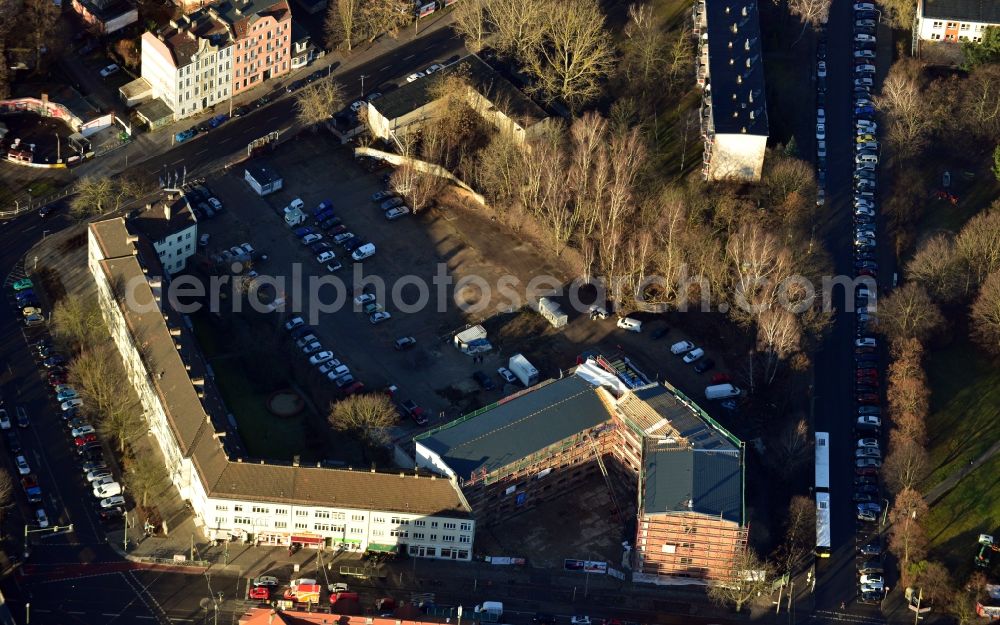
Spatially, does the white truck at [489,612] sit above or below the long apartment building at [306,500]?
below

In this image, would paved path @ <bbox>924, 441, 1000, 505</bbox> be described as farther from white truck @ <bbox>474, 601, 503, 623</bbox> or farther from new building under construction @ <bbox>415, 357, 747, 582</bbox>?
white truck @ <bbox>474, 601, 503, 623</bbox>

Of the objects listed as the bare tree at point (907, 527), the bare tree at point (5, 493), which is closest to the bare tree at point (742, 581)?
the bare tree at point (907, 527)

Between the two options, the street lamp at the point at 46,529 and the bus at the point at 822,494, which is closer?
the street lamp at the point at 46,529

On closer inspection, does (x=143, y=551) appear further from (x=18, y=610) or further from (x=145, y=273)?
(x=145, y=273)

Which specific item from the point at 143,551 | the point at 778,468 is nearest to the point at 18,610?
the point at 143,551

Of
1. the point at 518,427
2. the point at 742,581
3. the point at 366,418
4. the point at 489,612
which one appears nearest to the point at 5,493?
the point at 366,418

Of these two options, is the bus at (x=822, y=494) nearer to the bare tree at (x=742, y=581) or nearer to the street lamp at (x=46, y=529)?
the bare tree at (x=742, y=581)

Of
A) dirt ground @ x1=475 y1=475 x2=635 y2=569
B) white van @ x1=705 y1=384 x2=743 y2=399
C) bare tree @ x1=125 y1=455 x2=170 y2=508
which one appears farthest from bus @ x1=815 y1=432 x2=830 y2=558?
bare tree @ x1=125 y1=455 x2=170 y2=508
